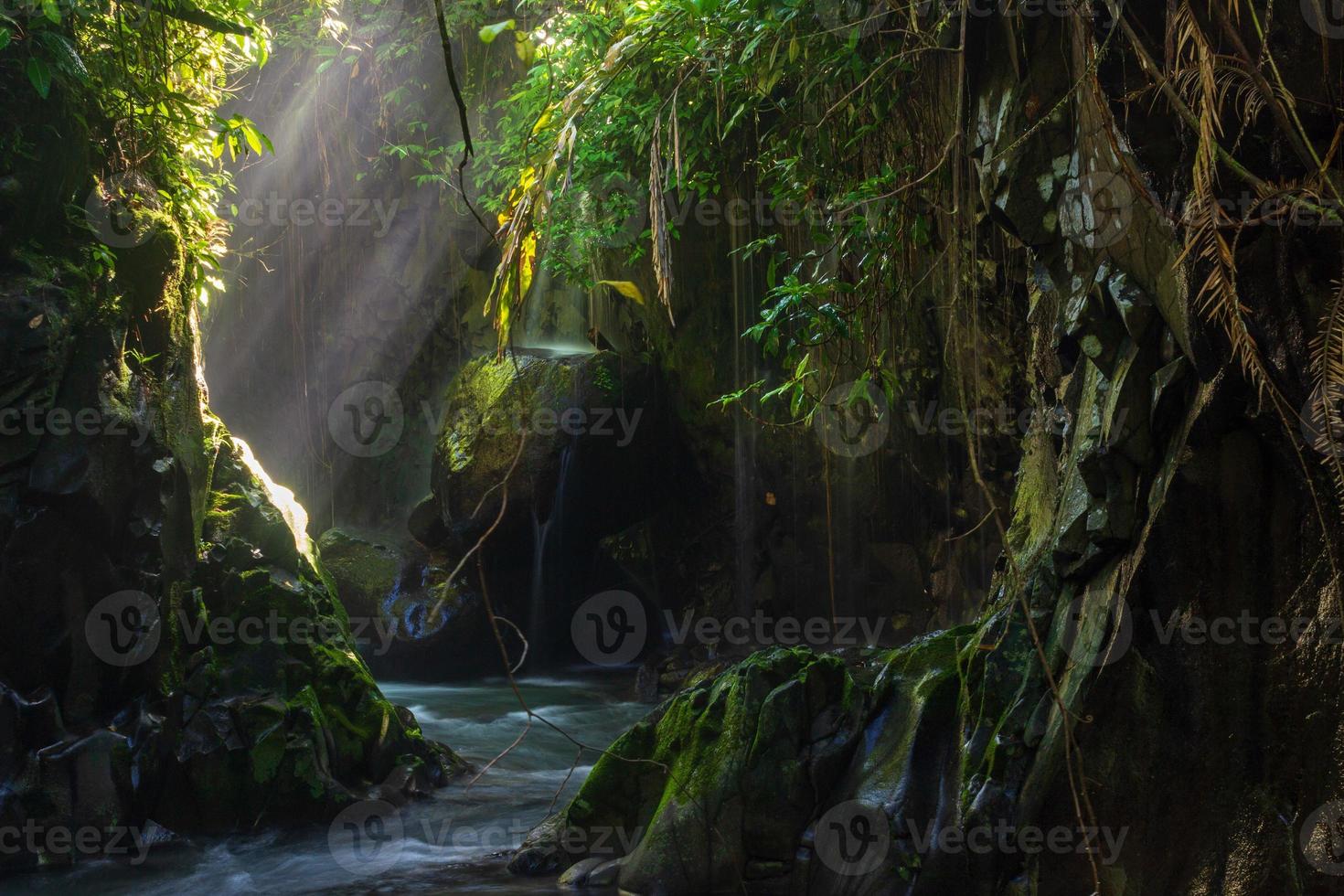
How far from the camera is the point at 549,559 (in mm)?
10844

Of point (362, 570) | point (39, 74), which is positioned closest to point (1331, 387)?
point (39, 74)

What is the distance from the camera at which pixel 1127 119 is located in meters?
3.48

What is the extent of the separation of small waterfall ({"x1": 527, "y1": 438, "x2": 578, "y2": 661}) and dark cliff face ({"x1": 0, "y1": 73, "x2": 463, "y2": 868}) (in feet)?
13.5

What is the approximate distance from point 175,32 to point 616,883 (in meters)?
5.17

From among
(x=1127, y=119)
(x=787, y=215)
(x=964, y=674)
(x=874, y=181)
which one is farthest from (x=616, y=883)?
(x=787, y=215)

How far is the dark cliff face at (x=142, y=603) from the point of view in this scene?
530 cm

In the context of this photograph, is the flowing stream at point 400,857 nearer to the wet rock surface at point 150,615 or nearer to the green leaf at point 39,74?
the wet rock surface at point 150,615

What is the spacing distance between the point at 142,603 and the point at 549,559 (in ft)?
17.6

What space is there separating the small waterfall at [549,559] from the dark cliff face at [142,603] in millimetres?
4112

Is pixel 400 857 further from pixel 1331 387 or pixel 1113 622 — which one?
pixel 1331 387

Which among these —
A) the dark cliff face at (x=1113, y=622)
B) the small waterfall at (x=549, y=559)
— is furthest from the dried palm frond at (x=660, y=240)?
the small waterfall at (x=549, y=559)

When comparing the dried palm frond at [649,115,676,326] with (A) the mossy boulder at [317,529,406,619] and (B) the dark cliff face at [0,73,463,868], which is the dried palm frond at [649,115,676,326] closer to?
(B) the dark cliff face at [0,73,463,868]

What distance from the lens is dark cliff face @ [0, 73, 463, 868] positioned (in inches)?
209

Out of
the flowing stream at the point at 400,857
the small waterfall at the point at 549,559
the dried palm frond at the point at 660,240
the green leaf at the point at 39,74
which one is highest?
the green leaf at the point at 39,74
